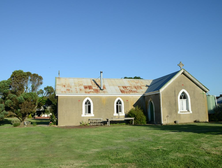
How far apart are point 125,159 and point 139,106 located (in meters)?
17.9

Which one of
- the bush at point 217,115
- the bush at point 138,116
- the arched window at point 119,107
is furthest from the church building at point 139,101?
the bush at point 217,115

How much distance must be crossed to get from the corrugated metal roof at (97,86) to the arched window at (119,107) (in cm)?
95

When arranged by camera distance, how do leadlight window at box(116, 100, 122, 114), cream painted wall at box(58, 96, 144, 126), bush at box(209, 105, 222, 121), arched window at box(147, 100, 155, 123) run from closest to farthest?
cream painted wall at box(58, 96, 144, 126), bush at box(209, 105, 222, 121), arched window at box(147, 100, 155, 123), leadlight window at box(116, 100, 122, 114)

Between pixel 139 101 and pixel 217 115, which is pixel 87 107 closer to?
pixel 139 101

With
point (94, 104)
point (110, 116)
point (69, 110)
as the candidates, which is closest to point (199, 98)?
Result: point (110, 116)

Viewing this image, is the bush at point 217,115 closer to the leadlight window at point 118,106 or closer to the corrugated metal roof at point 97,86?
the corrugated metal roof at point 97,86

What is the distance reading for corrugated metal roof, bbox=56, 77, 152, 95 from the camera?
23.0m

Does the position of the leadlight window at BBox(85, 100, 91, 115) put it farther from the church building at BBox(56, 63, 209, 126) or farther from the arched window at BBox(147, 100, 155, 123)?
the arched window at BBox(147, 100, 155, 123)

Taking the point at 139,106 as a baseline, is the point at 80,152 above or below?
below

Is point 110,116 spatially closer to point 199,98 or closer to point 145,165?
point 199,98

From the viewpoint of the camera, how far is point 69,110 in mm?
22031

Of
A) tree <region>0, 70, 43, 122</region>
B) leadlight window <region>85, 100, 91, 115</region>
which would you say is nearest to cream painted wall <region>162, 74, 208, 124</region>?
leadlight window <region>85, 100, 91, 115</region>

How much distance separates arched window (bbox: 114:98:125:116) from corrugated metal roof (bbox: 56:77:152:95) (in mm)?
948

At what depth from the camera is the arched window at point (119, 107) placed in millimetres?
23562
